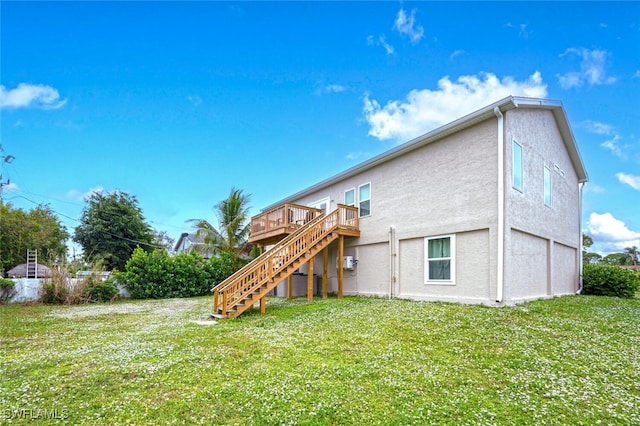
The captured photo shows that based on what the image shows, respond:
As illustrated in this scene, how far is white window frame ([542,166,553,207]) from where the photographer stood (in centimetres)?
1240

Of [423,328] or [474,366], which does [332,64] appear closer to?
Answer: [423,328]

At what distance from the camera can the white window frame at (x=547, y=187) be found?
40.7 feet

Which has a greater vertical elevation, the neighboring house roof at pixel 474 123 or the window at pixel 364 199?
the neighboring house roof at pixel 474 123

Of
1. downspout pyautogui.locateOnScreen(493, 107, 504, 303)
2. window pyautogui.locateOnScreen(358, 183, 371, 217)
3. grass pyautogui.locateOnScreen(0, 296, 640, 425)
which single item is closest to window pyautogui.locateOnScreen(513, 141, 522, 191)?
downspout pyautogui.locateOnScreen(493, 107, 504, 303)

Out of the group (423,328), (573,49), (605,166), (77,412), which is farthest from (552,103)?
(77,412)

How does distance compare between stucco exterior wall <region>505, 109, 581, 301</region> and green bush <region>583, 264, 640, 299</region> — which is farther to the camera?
green bush <region>583, 264, 640, 299</region>

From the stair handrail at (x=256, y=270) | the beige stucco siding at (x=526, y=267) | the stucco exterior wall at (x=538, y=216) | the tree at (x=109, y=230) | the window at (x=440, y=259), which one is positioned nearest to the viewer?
the beige stucco siding at (x=526, y=267)

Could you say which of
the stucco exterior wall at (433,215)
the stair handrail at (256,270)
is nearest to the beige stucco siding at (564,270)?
the stucco exterior wall at (433,215)

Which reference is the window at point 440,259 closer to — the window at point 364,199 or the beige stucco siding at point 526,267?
the beige stucco siding at point 526,267

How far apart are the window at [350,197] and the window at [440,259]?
179 inches

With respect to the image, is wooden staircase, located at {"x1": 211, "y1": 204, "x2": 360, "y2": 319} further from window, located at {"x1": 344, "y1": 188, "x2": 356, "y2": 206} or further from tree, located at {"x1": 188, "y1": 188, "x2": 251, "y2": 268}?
tree, located at {"x1": 188, "y1": 188, "x2": 251, "y2": 268}

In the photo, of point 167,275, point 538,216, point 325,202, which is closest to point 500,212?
point 538,216

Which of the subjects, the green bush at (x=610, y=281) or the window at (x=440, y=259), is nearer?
the window at (x=440, y=259)

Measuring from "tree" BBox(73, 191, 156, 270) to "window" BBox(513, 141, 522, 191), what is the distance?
28613mm
